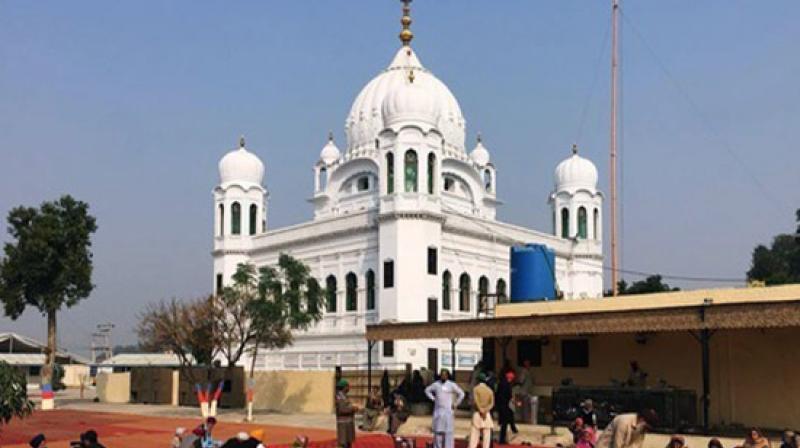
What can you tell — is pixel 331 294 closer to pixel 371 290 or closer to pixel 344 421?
pixel 371 290

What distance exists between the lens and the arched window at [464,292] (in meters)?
44.4

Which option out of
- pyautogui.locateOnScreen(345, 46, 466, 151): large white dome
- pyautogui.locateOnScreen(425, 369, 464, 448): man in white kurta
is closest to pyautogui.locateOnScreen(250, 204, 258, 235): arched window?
pyautogui.locateOnScreen(345, 46, 466, 151): large white dome

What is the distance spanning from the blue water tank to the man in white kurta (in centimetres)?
1163

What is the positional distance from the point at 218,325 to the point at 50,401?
7.88 meters

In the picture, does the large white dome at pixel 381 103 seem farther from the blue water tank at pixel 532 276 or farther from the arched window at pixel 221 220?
the blue water tank at pixel 532 276

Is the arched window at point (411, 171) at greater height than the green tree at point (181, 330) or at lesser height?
greater

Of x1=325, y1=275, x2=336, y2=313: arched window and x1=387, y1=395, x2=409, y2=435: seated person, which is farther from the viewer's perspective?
x1=325, y1=275, x2=336, y2=313: arched window

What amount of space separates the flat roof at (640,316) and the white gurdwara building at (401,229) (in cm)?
1092

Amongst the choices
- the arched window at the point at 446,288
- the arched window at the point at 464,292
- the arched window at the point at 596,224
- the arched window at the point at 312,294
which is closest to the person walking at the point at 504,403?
the arched window at the point at 312,294

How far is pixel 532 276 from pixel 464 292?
18.3m

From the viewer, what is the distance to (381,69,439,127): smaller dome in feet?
143

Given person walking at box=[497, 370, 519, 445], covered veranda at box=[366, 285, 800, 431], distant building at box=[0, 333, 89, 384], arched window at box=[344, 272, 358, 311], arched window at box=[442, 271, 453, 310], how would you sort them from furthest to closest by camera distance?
distant building at box=[0, 333, 89, 384], arched window at box=[344, 272, 358, 311], arched window at box=[442, 271, 453, 310], person walking at box=[497, 370, 519, 445], covered veranda at box=[366, 285, 800, 431]

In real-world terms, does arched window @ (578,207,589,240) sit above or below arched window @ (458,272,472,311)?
above

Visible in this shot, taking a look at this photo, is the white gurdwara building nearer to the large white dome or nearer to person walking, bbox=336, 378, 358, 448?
the large white dome
